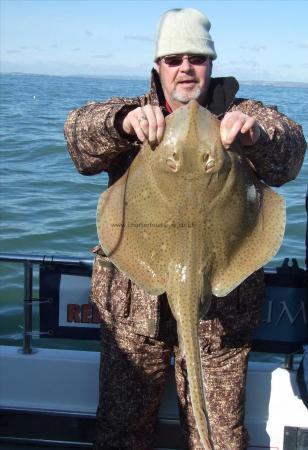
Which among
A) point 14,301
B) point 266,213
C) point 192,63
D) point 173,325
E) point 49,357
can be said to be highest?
point 192,63

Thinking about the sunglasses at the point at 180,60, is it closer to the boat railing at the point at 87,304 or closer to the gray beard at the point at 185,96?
the gray beard at the point at 185,96

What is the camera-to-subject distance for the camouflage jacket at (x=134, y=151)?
2.89m

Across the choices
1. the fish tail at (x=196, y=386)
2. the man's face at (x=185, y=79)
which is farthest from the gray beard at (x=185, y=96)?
the fish tail at (x=196, y=386)

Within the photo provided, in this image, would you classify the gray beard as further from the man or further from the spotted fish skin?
the spotted fish skin

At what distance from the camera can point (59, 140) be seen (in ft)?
63.3

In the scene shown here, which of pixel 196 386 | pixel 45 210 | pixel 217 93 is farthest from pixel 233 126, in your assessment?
pixel 45 210

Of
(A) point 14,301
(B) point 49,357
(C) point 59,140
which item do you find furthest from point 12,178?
(B) point 49,357

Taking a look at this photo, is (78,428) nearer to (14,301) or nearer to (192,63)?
(192,63)

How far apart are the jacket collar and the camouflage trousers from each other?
1043 mm

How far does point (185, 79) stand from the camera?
3.10 metres

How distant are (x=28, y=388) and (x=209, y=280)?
215cm

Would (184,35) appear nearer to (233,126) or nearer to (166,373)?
(233,126)

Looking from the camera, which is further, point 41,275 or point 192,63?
point 41,275

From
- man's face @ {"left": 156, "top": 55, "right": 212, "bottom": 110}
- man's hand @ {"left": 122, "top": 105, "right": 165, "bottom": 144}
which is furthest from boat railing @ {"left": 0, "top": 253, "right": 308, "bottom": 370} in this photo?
man's hand @ {"left": 122, "top": 105, "right": 165, "bottom": 144}
